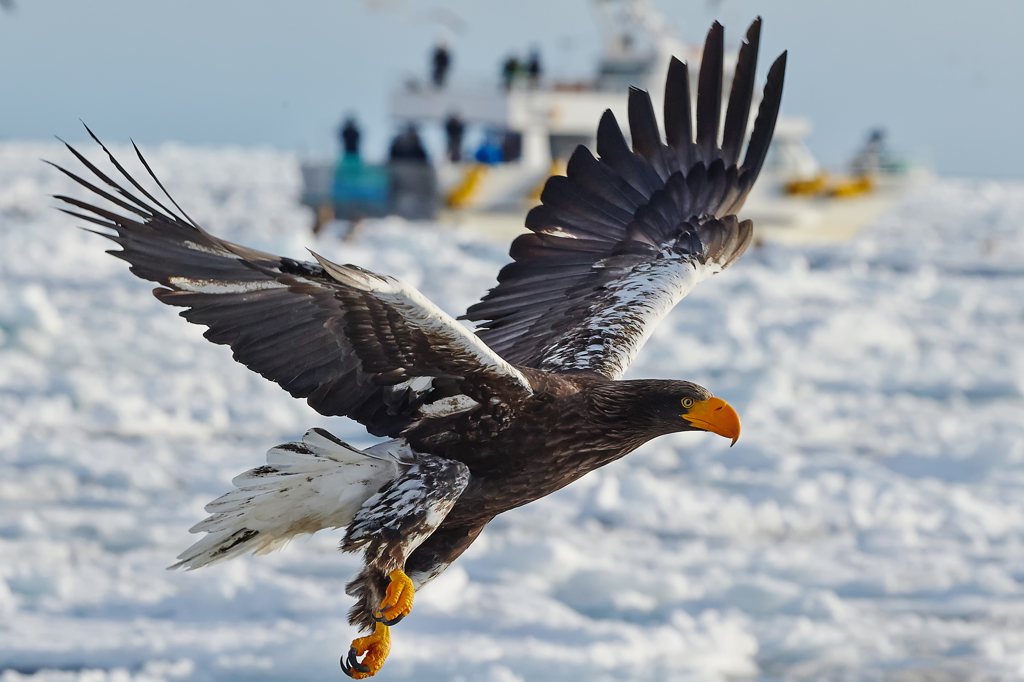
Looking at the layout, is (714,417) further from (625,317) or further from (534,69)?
(534,69)

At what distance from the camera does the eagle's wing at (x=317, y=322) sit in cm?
290

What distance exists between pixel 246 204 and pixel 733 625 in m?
25.8

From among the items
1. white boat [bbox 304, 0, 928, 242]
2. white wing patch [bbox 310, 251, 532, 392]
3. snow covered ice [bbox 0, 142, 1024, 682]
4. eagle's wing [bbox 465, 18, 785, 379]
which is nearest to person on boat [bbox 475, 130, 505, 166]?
white boat [bbox 304, 0, 928, 242]

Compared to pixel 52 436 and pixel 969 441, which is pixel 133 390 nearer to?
pixel 52 436

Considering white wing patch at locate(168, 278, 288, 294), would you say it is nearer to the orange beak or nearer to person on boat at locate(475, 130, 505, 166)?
the orange beak

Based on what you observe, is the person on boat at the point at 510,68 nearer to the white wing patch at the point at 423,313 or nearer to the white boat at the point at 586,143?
the white boat at the point at 586,143

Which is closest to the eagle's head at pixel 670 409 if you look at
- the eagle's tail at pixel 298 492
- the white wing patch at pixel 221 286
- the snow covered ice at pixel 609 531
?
the eagle's tail at pixel 298 492

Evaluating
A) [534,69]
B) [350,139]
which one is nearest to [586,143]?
[534,69]

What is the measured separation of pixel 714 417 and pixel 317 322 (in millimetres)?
1100

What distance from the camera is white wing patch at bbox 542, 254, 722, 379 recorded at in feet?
13.1

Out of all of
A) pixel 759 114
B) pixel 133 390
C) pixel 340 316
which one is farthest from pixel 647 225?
pixel 133 390

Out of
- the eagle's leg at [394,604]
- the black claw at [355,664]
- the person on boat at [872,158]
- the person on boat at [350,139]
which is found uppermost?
the person on boat at [872,158]

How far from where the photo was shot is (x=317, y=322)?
3.12 metres

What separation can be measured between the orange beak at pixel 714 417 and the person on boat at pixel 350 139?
16.3 m
